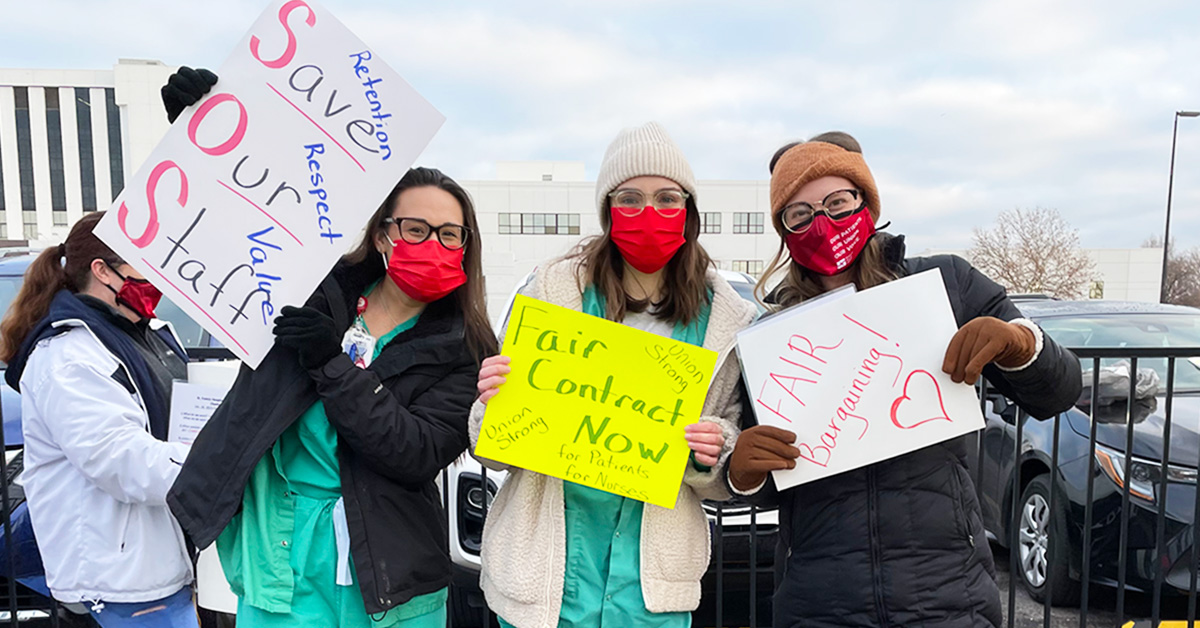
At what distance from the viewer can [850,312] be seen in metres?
1.93

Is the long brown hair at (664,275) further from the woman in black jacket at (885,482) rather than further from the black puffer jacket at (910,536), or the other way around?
the black puffer jacket at (910,536)

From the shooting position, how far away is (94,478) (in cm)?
230

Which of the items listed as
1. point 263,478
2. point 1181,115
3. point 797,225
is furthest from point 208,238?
point 1181,115

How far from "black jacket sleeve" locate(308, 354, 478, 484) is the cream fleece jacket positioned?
10cm

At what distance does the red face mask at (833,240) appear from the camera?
2.04 metres

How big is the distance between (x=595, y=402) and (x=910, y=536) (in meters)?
0.90

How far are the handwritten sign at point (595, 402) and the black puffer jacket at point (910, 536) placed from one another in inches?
17.6

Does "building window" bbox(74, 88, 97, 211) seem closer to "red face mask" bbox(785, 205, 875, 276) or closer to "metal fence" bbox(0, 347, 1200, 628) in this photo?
"metal fence" bbox(0, 347, 1200, 628)

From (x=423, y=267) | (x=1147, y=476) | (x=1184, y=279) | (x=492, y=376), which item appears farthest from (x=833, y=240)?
(x=1184, y=279)

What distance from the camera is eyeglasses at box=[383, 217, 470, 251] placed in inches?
82.0

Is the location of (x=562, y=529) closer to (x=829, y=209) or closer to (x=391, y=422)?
(x=391, y=422)

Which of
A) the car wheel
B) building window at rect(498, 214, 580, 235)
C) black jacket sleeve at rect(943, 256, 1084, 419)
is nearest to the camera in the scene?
black jacket sleeve at rect(943, 256, 1084, 419)

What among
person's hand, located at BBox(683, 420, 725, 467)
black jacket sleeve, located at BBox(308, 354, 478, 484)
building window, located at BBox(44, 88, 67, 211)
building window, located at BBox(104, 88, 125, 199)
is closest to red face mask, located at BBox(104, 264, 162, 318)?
black jacket sleeve, located at BBox(308, 354, 478, 484)

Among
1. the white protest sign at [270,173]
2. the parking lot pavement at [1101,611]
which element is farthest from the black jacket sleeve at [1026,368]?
the parking lot pavement at [1101,611]
